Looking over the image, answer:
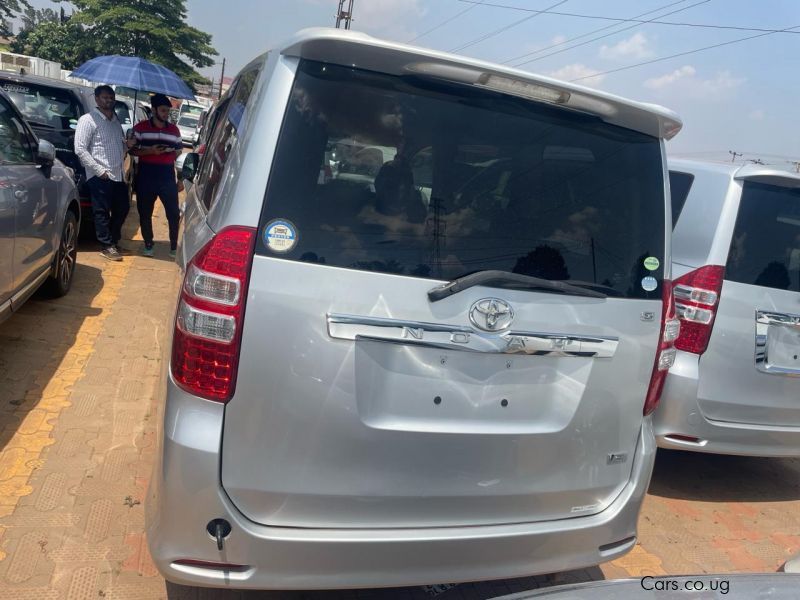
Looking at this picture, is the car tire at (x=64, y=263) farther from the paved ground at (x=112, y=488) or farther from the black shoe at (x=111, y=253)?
the black shoe at (x=111, y=253)

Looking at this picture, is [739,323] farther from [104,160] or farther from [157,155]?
[104,160]

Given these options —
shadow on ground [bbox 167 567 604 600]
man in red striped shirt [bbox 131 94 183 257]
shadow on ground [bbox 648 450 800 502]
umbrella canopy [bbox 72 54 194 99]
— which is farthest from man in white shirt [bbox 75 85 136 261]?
shadow on ground [bbox 648 450 800 502]

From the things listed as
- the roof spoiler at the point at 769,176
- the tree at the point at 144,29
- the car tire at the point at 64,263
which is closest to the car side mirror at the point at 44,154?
the car tire at the point at 64,263

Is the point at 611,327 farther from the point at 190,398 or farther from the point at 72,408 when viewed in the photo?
the point at 72,408

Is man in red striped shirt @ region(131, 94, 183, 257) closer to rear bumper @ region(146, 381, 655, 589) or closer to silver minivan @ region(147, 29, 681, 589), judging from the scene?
silver minivan @ region(147, 29, 681, 589)

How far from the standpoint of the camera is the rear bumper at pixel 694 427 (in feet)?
11.8

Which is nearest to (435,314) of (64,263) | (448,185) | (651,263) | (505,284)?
(505,284)

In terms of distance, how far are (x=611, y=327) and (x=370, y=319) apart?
85 cm

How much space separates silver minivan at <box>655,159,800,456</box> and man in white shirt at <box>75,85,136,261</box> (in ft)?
18.8

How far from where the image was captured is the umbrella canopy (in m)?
8.78

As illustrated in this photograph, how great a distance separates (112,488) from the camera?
10.4 ft

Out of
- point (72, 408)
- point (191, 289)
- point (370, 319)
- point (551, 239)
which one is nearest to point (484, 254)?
point (551, 239)

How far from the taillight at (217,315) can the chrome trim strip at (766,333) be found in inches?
116

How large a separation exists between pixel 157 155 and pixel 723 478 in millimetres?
6154
